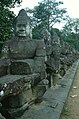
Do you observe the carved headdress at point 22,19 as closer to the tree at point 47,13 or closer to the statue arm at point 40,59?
the statue arm at point 40,59

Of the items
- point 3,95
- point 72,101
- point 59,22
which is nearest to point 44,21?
point 59,22

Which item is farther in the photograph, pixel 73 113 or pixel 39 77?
pixel 73 113

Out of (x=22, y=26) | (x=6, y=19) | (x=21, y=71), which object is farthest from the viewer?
(x=6, y=19)

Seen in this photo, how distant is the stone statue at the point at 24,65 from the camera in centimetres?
348

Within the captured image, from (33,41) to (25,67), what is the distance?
112 cm

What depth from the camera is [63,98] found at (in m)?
5.44

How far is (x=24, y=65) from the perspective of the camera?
146 inches

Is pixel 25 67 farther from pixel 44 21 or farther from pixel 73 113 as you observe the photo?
pixel 44 21

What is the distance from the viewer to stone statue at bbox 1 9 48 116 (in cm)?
348

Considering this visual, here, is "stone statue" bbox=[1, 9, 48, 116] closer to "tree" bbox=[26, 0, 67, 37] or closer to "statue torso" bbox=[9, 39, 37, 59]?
"statue torso" bbox=[9, 39, 37, 59]

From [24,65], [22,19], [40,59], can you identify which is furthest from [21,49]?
[24,65]

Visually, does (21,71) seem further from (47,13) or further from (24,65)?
(47,13)

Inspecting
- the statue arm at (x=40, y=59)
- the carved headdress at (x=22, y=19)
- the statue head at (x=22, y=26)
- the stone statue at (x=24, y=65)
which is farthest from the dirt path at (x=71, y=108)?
the carved headdress at (x=22, y=19)

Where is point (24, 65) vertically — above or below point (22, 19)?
below
